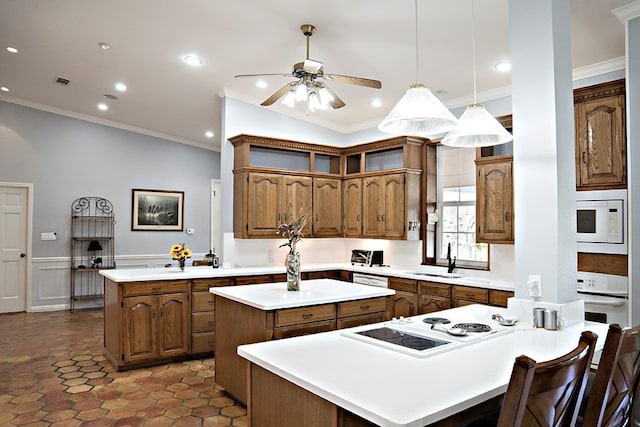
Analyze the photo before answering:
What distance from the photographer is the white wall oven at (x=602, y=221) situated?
3.48m

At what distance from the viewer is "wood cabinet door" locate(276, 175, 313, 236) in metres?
5.85

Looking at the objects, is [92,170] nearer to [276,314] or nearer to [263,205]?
[263,205]

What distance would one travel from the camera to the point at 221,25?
4094 millimetres

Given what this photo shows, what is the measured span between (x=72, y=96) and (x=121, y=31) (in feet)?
9.10

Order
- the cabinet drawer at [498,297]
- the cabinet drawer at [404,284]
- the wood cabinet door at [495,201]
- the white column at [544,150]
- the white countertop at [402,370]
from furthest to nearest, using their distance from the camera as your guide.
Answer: the cabinet drawer at [404,284] < the wood cabinet door at [495,201] < the cabinet drawer at [498,297] < the white column at [544,150] < the white countertop at [402,370]

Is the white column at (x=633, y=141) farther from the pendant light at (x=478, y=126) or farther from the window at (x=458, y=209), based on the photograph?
the window at (x=458, y=209)

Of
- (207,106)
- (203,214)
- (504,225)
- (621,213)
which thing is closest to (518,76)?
(621,213)

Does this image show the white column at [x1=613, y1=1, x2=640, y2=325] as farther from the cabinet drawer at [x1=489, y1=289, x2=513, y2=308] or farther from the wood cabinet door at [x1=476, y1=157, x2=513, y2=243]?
the wood cabinet door at [x1=476, y1=157, x2=513, y2=243]

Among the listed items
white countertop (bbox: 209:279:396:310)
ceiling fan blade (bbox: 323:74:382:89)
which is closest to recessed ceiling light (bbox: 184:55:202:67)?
ceiling fan blade (bbox: 323:74:382:89)

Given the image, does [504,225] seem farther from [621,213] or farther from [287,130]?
[287,130]

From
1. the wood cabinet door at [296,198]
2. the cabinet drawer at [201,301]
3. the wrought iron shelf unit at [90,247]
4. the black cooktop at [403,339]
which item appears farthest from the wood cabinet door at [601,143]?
the wrought iron shelf unit at [90,247]

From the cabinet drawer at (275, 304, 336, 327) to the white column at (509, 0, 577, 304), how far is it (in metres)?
1.36

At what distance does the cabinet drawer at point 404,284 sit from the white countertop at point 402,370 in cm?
265

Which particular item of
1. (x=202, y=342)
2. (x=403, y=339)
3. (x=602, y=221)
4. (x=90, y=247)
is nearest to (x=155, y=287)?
(x=202, y=342)
